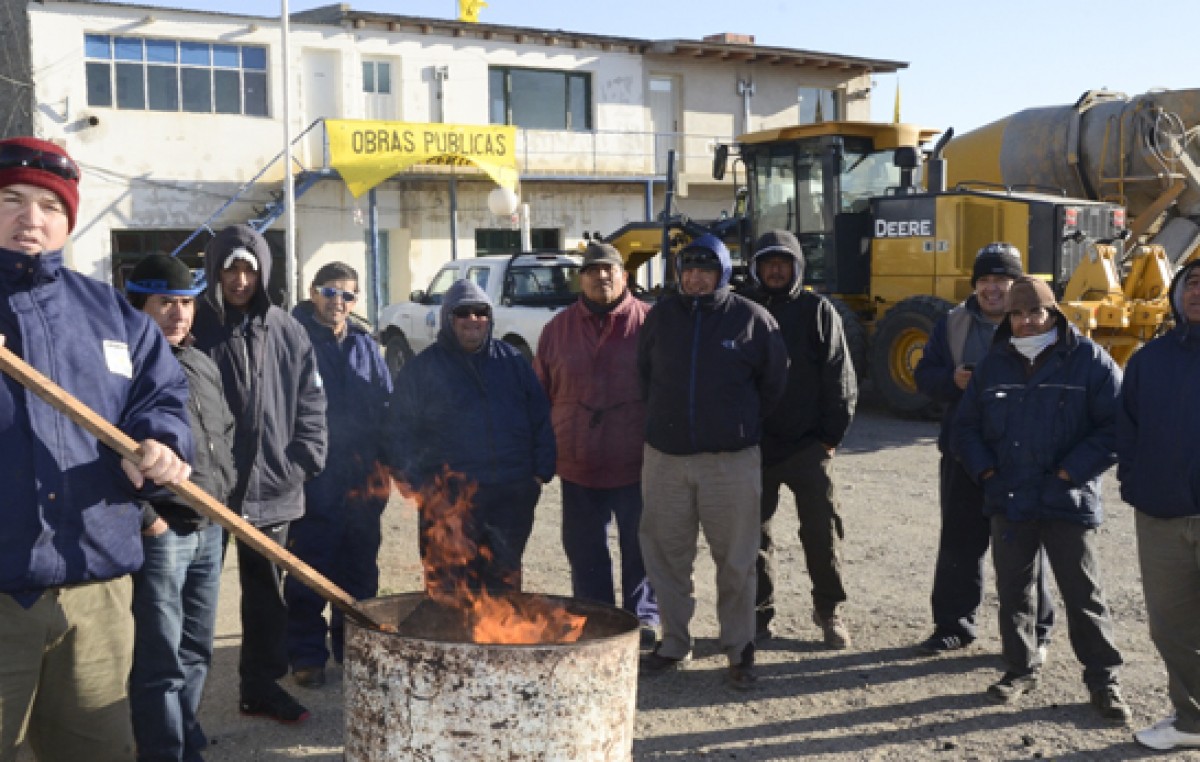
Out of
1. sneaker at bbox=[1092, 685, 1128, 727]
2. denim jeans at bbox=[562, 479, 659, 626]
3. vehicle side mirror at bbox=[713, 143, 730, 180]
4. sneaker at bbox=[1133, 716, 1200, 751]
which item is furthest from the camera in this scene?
vehicle side mirror at bbox=[713, 143, 730, 180]

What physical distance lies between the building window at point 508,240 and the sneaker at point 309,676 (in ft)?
67.9

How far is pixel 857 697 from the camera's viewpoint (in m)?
4.98

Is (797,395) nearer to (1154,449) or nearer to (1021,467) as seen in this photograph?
(1021,467)

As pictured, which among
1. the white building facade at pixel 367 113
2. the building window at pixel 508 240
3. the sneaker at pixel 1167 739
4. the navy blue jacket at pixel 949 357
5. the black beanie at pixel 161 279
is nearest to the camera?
the black beanie at pixel 161 279

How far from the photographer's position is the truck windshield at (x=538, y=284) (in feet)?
46.6

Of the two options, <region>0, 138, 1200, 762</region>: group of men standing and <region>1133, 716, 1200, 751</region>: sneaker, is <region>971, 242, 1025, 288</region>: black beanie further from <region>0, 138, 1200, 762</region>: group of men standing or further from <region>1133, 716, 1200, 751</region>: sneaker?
<region>1133, 716, 1200, 751</region>: sneaker

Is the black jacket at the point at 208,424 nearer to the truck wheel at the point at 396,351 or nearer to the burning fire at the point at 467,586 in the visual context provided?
the burning fire at the point at 467,586

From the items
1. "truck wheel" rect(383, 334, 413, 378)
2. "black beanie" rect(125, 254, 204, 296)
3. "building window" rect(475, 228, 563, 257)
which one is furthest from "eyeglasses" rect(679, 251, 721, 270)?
"building window" rect(475, 228, 563, 257)

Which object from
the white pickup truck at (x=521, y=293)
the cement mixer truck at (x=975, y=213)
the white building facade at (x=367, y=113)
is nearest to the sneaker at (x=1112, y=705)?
the cement mixer truck at (x=975, y=213)

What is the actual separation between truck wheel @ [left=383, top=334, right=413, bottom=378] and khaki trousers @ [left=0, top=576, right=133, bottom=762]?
12784 mm

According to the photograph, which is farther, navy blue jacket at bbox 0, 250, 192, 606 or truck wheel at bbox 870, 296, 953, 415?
truck wheel at bbox 870, 296, 953, 415

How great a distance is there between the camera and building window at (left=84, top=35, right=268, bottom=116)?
21.5 m

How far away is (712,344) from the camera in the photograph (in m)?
5.15

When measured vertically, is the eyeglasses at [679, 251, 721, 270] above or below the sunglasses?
above
